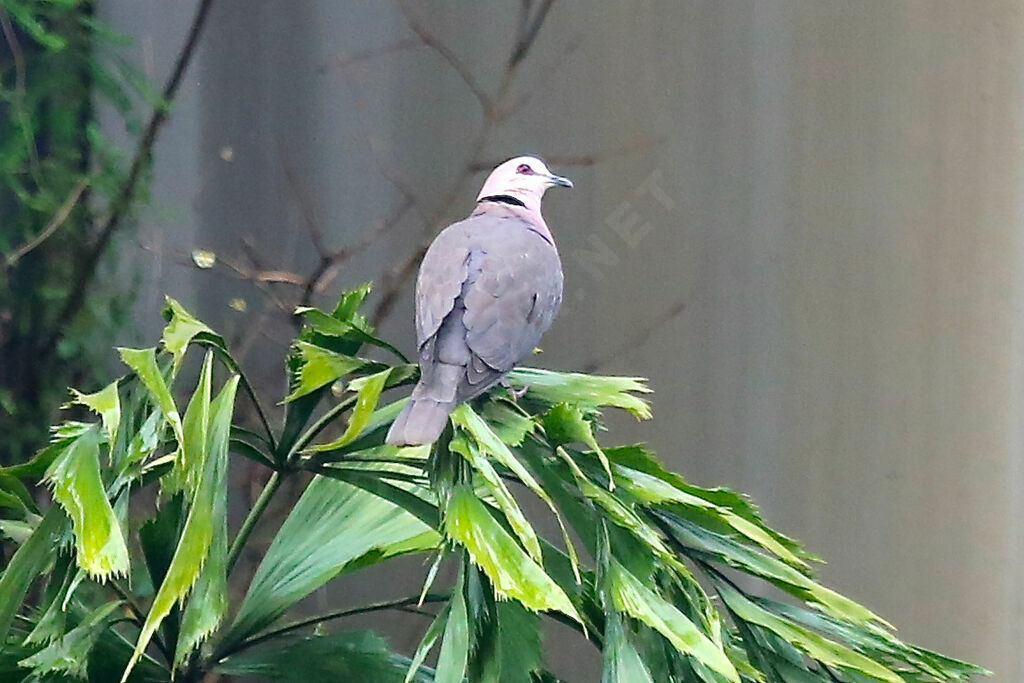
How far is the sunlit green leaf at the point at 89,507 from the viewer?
29.3 inches

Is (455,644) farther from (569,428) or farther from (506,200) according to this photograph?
(506,200)

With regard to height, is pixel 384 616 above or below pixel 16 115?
below

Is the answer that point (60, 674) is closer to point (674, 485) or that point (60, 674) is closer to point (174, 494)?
point (174, 494)

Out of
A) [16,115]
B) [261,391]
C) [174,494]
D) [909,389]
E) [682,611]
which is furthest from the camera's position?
[261,391]

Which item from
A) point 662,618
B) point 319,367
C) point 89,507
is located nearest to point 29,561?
point 89,507

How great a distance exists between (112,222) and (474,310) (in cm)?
84

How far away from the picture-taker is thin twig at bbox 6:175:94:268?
149 cm

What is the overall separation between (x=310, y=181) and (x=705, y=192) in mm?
754

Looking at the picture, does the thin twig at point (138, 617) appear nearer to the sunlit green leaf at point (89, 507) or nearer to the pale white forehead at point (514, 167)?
the sunlit green leaf at point (89, 507)

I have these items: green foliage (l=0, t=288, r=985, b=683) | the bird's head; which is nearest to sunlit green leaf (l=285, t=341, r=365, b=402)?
green foliage (l=0, t=288, r=985, b=683)

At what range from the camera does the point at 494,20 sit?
6.08ft

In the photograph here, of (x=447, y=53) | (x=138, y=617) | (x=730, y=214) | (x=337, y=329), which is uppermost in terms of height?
(x=447, y=53)

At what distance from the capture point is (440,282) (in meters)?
0.99

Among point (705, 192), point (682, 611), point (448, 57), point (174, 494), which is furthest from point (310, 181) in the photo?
point (682, 611)
